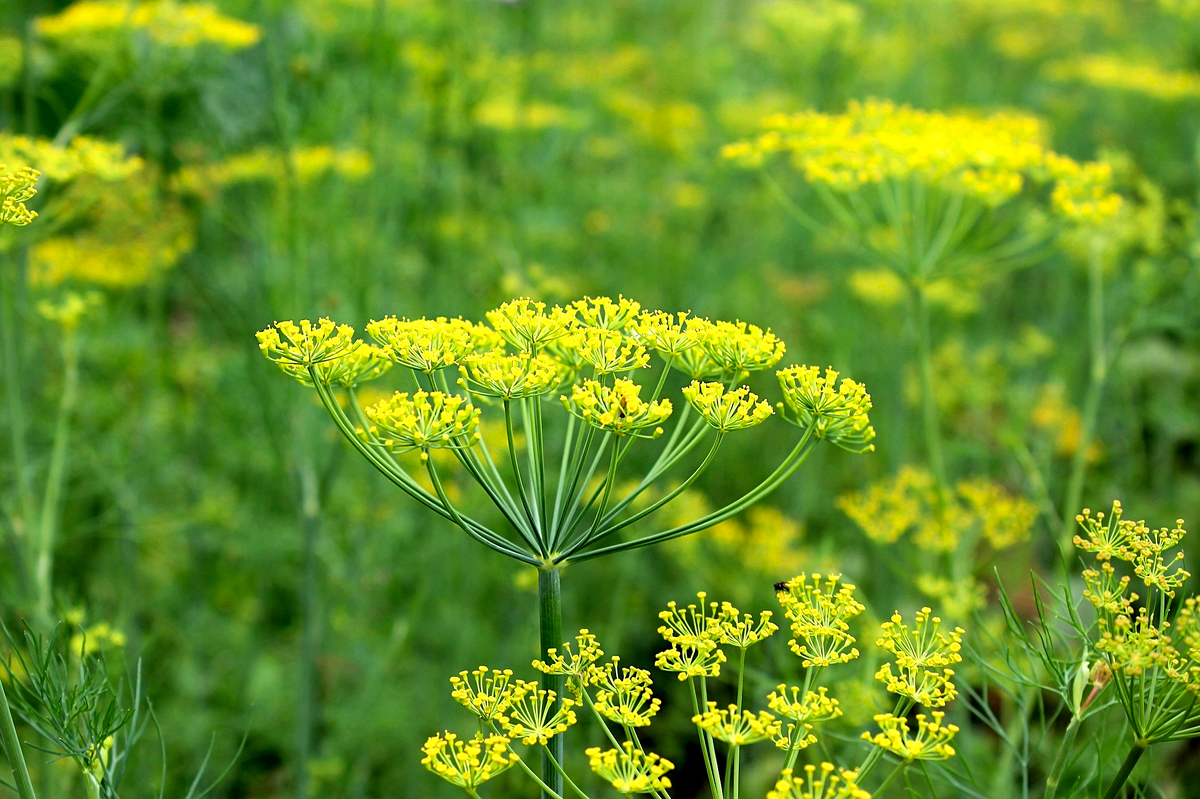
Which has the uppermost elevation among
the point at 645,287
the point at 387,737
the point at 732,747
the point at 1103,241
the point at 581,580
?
the point at 1103,241

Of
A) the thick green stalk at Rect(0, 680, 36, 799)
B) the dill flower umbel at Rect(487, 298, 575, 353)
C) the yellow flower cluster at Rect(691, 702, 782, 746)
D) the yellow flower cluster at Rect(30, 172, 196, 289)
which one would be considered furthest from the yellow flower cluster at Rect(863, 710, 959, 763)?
the yellow flower cluster at Rect(30, 172, 196, 289)

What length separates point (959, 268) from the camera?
2.59 meters

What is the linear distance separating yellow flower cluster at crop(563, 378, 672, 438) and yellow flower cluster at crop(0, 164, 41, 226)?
81cm

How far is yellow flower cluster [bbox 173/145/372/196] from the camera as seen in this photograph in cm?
336

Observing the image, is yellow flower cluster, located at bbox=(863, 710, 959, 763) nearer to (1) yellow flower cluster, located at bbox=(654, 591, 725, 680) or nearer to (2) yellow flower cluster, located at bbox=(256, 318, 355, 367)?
(1) yellow flower cluster, located at bbox=(654, 591, 725, 680)

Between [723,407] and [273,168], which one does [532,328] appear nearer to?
[723,407]

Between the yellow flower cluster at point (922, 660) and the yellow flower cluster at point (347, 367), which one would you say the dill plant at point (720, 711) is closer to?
the yellow flower cluster at point (922, 660)

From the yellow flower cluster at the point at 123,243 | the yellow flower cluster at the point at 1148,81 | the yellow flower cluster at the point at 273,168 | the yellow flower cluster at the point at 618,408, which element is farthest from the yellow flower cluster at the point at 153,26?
the yellow flower cluster at the point at 1148,81

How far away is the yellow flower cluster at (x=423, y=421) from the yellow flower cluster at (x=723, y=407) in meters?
0.32

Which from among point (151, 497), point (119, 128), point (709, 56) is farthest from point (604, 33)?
point (151, 497)

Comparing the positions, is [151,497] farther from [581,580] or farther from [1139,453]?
[1139,453]

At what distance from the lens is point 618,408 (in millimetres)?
1348

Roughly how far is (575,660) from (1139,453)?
4648 millimetres

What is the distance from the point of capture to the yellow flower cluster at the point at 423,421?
1297 mm
